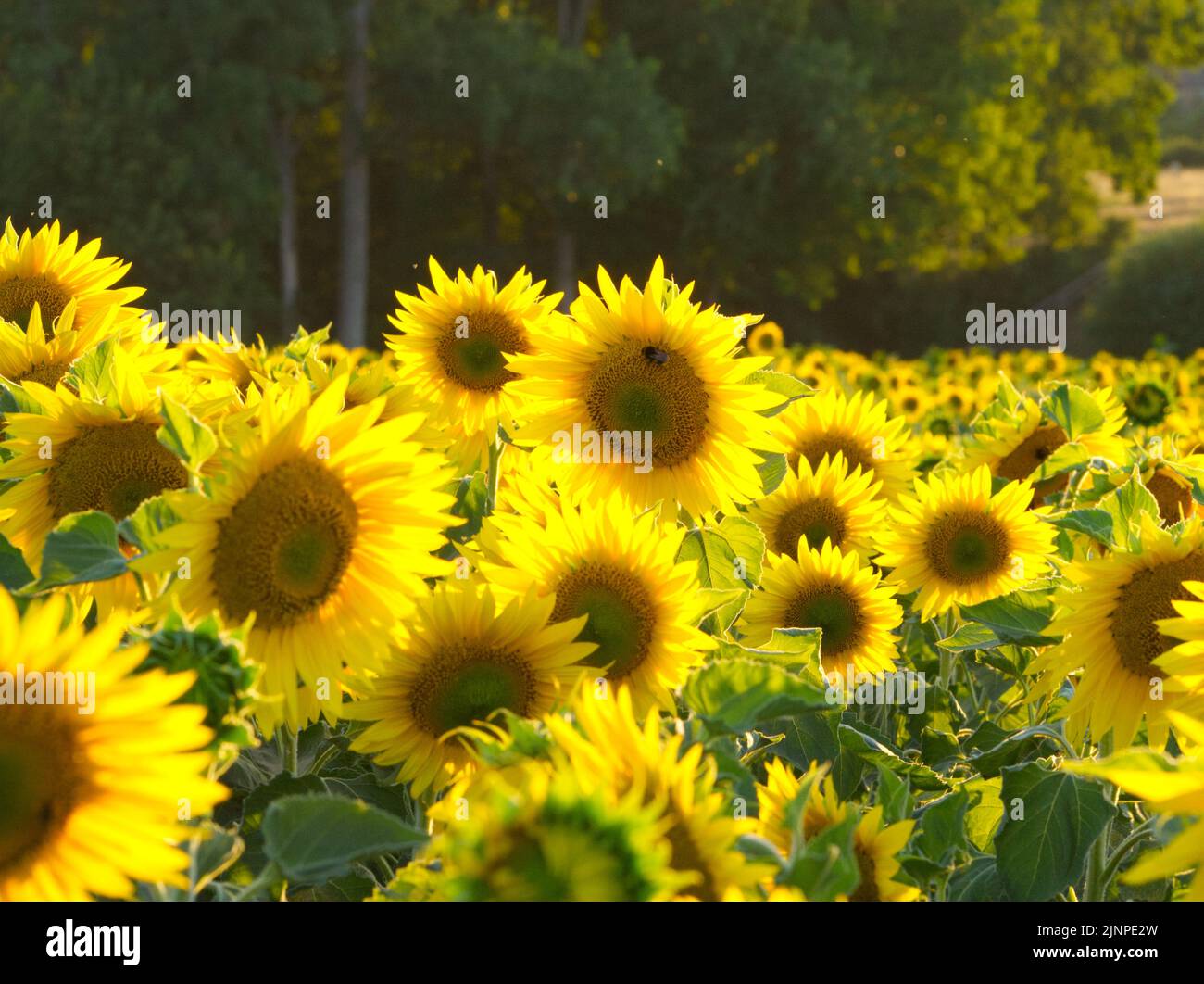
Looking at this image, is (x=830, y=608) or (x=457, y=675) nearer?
(x=457, y=675)

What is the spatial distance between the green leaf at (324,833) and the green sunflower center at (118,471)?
2.05ft

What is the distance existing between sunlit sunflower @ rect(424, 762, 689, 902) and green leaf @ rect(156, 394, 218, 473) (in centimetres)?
60

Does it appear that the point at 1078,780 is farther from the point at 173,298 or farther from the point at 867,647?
the point at 173,298

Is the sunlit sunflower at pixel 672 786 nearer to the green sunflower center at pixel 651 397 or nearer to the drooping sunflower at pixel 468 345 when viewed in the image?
the green sunflower center at pixel 651 397

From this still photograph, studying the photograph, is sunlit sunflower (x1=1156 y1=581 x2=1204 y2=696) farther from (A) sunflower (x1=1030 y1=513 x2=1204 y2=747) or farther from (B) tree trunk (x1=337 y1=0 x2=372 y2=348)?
(B) tree trunk (x1=337 y1=0 x2=372 y2=348)

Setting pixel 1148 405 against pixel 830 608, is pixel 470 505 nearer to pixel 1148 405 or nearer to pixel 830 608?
pixel 830 608

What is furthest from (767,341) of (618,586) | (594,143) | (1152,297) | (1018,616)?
(1152,297)

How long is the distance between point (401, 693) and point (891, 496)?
188 cm

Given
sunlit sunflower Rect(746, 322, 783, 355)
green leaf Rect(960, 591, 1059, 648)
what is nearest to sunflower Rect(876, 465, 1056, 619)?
green leaf Rect(960, 591, 1059, 648)

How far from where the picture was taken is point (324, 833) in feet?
4.10

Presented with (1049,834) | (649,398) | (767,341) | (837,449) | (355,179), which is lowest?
(1049,834)

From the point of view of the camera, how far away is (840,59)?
3234 centimetres

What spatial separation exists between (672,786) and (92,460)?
3.10 ft
